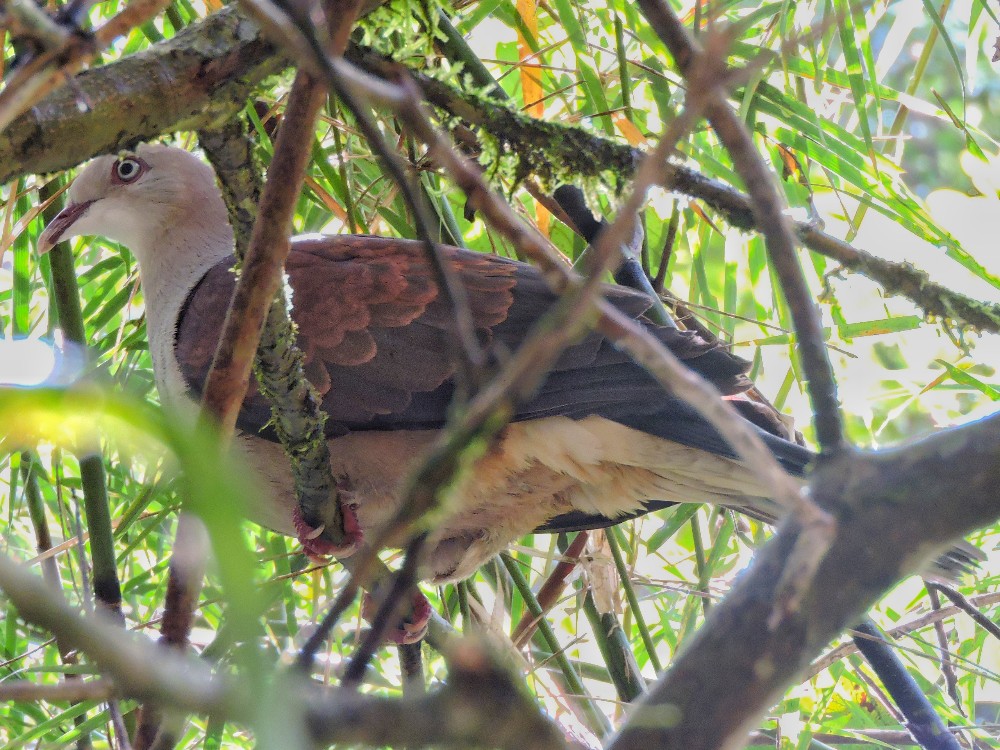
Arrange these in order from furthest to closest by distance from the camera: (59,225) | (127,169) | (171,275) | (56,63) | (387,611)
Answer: (127,169), (171,275), (59,225), (56,63), (387,611)

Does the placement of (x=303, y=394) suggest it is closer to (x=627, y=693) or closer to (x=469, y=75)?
(x=469, y=75)

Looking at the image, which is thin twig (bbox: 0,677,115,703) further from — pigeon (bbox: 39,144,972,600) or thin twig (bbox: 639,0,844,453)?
pigeon (bbox: 39,144,972,600)

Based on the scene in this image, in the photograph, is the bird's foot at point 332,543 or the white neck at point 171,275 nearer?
the bird's foot at point 332,543

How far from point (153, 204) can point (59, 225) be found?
40 cm

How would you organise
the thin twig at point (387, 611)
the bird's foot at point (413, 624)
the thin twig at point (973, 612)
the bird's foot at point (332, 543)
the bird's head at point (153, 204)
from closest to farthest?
1. the thin twig at point (387, 611)
2. the thin twig at point (973, 612)
3. the bird's foot at point (332, 543)
4. the bird's foot at point (413, 624)
5. the bird's head at point (153, 204)

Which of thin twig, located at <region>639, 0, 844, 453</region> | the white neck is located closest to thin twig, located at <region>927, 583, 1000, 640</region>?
thin twig, located at <region>639, 0, 844, 453</region>

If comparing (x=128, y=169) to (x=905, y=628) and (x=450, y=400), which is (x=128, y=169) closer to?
(x=450, y=400)

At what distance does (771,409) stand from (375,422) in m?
0.80

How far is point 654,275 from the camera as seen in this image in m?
2.59

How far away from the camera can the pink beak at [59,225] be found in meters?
2.15

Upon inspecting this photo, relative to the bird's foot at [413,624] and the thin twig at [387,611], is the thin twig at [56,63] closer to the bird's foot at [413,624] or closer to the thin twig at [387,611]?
the thin twig at [387,611]

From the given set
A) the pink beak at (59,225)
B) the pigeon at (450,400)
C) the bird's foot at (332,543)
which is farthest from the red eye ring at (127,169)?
the bird's foot at (332,543)

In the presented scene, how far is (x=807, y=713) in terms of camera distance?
2553mm

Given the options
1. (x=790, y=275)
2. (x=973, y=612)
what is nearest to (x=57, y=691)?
(x=790, y=275)
